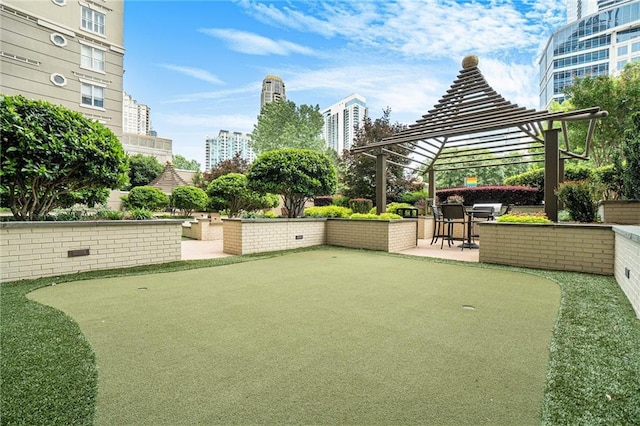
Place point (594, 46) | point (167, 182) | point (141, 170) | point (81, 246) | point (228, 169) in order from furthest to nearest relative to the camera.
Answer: point (594, 46)
point (141, 170)
point (228, 169)
point (167, 182)
point (81, 246)

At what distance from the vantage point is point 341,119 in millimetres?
36562

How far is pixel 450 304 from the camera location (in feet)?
10.3

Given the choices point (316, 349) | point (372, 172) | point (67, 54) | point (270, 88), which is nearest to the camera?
point (316, 349)

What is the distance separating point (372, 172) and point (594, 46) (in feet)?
218

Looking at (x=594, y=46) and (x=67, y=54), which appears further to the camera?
(x=594, y=46)

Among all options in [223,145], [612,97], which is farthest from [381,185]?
[223,145]

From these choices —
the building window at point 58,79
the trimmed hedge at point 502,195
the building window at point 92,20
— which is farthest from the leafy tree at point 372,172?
the building window at point 92,20

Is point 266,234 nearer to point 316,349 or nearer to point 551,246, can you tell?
point 316,349

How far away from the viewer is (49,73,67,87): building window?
1803cm

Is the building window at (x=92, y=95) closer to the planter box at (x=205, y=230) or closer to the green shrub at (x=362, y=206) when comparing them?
the planter box at (x=205, y=230)

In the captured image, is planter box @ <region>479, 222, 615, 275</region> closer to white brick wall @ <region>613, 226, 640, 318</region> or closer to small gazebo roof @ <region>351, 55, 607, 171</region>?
white brick wall @ <region>613, 226, 640, 318</region>

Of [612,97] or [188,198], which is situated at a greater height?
[612,97]

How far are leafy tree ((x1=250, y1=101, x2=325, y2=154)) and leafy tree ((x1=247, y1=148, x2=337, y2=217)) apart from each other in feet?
71.2

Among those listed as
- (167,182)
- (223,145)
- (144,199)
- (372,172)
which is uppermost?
(223,145)
